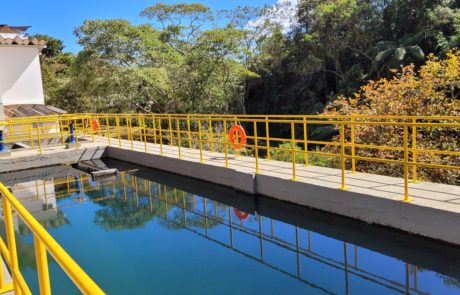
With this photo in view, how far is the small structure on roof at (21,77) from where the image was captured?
17859mm

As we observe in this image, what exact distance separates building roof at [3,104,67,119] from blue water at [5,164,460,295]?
32.4 ft

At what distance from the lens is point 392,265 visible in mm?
4984

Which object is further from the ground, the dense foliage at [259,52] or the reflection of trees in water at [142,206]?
the dense foliage at [259,52]

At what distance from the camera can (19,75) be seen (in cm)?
1834

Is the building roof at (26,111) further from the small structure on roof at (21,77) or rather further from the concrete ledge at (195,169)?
the concrete ledge at (195,169)

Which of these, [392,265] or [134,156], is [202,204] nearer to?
[392,265]

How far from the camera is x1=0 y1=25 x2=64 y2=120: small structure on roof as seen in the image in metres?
17.9

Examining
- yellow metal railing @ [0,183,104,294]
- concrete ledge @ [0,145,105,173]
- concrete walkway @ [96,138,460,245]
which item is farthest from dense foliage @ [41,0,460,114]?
yellow metal railing @ [0,183,104,294]

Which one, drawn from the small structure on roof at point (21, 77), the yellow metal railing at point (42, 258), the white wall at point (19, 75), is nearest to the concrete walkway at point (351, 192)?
the yellow metal railing at point (42, 258)

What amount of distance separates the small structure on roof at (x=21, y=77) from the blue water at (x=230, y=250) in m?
10.9

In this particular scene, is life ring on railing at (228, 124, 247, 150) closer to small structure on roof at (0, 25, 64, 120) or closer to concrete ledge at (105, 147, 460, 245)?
concrete ledge at (105, 147, 460, 245)

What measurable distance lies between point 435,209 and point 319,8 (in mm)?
18778

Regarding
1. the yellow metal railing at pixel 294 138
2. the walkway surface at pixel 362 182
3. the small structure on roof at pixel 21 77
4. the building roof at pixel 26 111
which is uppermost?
the small structure on roof at pixel 21 77

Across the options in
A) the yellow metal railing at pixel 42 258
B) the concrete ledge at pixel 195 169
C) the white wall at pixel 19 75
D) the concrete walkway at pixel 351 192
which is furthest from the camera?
the white wall at pixel 19 75
